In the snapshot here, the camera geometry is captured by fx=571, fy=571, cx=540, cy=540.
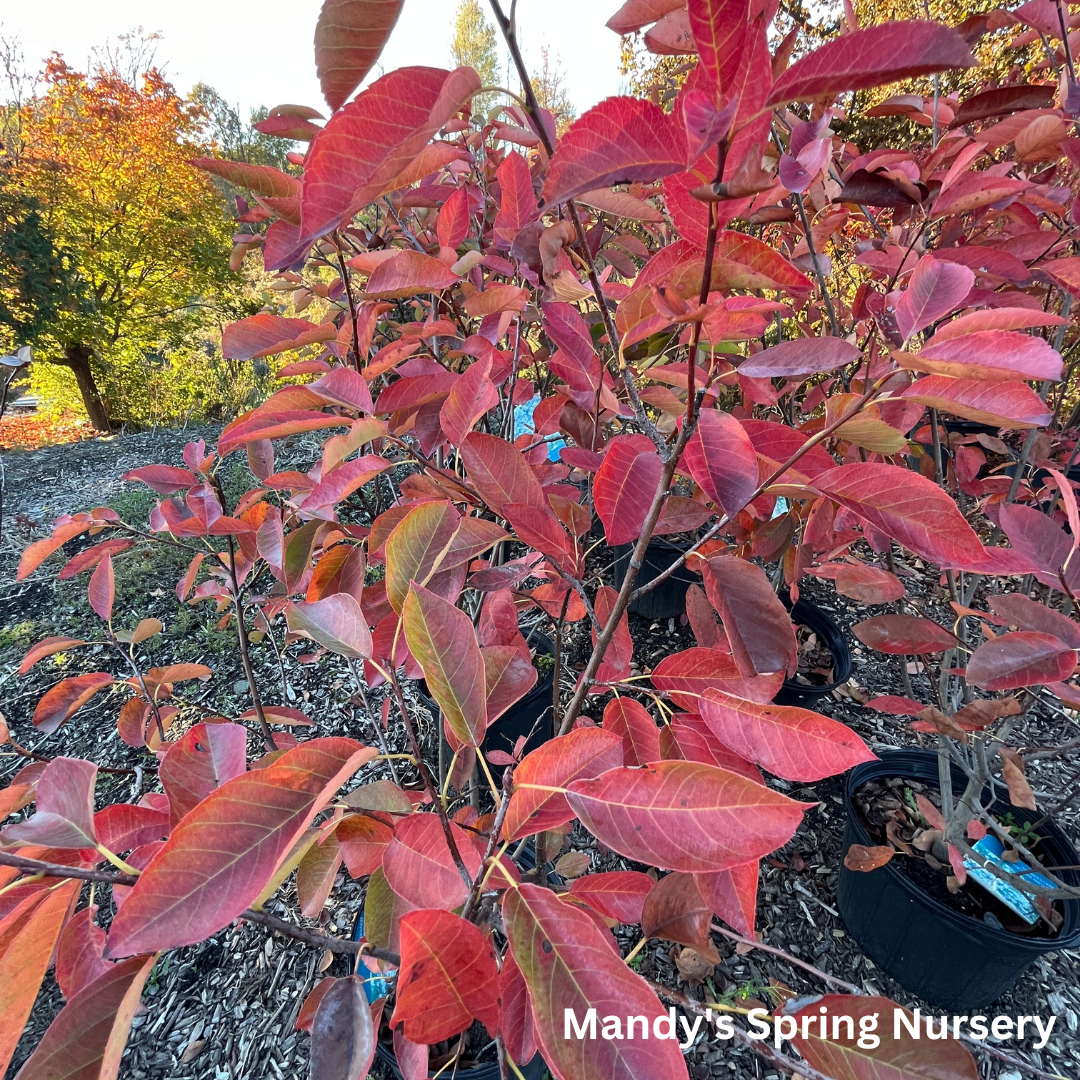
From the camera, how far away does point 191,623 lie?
106 inches

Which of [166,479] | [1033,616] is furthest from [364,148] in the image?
[166,479]

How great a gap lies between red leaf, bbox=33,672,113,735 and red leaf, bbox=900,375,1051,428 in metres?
1.38

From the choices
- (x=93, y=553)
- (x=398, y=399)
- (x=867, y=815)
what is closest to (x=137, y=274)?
(x=93, y=553)

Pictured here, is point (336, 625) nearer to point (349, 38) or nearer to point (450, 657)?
point (450, 657)

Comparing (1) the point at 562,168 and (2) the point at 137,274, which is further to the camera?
(2) the point at 137,274

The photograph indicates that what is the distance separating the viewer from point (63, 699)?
3.63 feet

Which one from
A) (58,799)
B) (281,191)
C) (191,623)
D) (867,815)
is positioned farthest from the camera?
(191,623)

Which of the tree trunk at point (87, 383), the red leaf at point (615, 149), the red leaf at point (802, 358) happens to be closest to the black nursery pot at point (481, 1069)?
the red leaf at point (802, 358)

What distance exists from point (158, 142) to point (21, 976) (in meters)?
11.8

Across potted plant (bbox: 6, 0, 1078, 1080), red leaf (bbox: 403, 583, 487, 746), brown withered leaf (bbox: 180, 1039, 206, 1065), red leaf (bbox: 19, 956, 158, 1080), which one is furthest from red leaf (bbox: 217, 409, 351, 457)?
brown withered leaf (bbox: 180, 1039, 206, 1065)

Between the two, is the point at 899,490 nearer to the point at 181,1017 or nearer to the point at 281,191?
the point at 281,191

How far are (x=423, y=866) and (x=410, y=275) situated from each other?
0.71 m

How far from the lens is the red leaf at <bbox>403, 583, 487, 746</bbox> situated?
53cm

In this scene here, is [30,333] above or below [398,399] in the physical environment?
above
